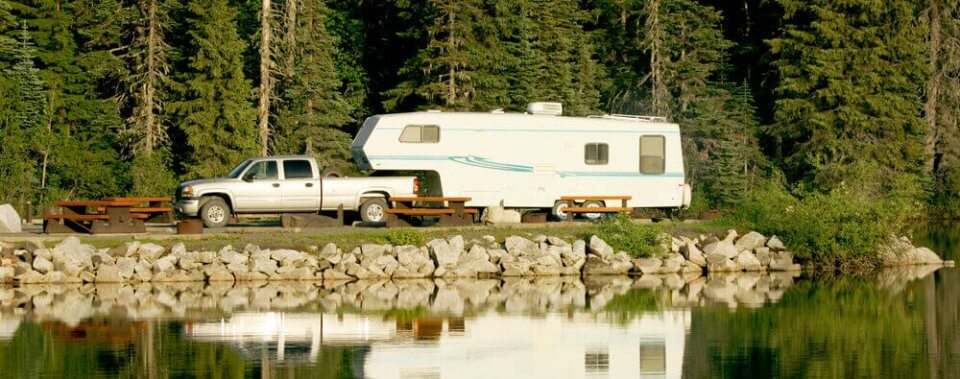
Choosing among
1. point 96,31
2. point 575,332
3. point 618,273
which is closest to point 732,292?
point 618,273

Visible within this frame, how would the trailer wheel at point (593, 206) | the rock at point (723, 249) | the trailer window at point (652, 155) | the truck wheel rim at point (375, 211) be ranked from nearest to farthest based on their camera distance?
the rock at point (723, 249) → the truck wheel rim at point (375, 211) → the trailer wheel at point (593, 206) → the trailer window at point (652, 155)

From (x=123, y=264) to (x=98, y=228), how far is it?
299cm

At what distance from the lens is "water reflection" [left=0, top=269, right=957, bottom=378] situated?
16656 millimetres

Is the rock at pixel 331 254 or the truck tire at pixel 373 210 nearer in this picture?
the rock at pixel 331 254

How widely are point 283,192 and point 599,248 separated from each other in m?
7.30

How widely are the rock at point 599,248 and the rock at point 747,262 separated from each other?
9.72 ft

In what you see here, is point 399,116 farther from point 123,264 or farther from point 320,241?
point 123,264

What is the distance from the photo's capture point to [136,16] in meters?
49.9

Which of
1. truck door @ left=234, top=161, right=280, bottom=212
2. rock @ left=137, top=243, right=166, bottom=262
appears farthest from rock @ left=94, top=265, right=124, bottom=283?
truck door @ left=234, top=161, right=280, bottom=212

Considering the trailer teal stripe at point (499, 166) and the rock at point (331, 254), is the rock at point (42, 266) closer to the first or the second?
the rock at point (331, 254)

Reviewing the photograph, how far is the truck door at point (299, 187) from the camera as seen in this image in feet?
100

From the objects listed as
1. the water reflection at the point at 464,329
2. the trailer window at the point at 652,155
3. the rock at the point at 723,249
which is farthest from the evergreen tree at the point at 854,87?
the water reflection at the point at 464,329

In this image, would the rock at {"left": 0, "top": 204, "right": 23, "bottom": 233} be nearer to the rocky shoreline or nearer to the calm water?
the rocky shoreline

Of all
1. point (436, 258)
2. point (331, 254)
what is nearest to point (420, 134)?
point (436, 258)
